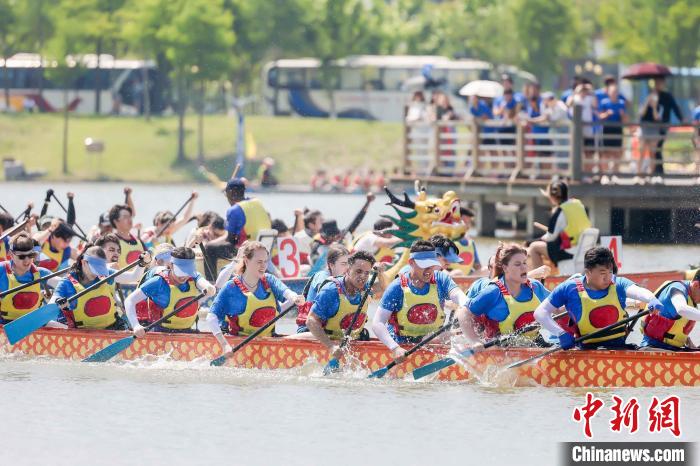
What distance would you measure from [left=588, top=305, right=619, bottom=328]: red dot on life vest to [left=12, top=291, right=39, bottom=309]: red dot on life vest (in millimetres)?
5980

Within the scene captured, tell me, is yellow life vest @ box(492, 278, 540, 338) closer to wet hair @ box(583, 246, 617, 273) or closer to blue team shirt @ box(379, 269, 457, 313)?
blue team shirt @ box(379, 269, 457, 313)

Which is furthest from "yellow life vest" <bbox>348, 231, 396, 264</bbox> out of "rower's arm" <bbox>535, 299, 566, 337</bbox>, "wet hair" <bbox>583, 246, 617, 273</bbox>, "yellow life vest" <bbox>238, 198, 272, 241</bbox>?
"wet hair" <bbox>583, 246, 617, 273</bbox>

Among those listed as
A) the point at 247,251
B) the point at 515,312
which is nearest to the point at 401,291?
the point at 515,312

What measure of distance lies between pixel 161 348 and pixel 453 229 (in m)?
5.59

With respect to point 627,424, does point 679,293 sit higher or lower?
higher

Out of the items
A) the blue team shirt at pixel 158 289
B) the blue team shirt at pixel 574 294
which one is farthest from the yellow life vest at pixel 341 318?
the blue team shirt at pixel 574 294

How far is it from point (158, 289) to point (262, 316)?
1113mm

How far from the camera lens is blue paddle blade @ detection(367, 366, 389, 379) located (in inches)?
577

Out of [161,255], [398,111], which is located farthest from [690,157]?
[161,255]

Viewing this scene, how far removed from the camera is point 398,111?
74562 millimetres

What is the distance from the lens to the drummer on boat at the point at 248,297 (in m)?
14.9

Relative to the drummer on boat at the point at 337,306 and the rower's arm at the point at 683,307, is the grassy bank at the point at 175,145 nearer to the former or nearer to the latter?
the drummer on boat at the point at 337,306

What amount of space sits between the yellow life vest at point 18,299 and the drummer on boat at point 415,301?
4.04m

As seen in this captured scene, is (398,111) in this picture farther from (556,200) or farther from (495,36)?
(556,200)
